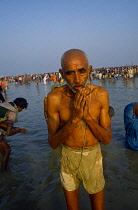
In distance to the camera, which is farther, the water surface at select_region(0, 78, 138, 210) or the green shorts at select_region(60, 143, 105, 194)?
the water surface at select_region(0, 78, 138, 210)

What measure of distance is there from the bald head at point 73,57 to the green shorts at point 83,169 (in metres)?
0.88

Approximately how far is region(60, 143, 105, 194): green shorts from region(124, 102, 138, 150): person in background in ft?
8.42

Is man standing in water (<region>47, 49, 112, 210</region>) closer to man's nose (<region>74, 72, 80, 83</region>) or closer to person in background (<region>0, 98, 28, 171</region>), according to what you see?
man's nose (<region>74, 72, 80, 83</region>)

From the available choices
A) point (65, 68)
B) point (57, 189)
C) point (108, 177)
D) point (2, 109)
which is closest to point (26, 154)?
point (2, 109)

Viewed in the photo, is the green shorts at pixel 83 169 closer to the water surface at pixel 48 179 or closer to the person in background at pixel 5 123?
the water surface at pixel 48 179

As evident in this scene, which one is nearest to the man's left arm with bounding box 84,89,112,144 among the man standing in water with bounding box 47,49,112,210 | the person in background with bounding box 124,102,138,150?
the man standing in water with bounding box 47,49,112,210

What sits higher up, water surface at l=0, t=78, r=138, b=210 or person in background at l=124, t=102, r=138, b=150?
person in background at l=124, t=102, r=138, b=150

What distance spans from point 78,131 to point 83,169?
41cm

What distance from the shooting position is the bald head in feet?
Answer: 5.72

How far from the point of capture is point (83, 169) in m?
1.90

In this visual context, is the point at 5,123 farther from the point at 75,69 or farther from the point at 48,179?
the point at 75,69

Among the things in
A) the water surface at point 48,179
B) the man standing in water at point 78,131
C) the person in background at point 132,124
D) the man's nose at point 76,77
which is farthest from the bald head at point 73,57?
the person in background at point 132,124

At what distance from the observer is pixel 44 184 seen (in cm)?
341

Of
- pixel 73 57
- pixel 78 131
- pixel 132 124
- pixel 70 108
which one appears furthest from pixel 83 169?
pixel 132 124
